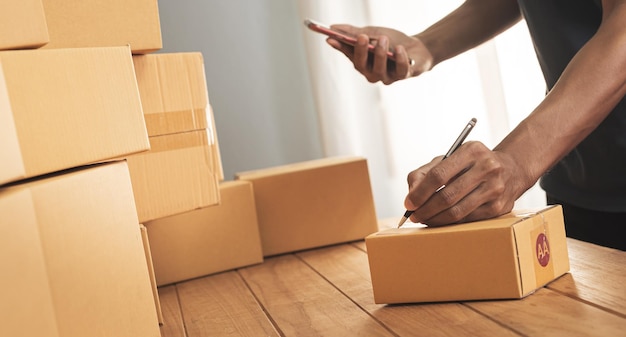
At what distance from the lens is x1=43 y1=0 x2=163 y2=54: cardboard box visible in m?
1.14

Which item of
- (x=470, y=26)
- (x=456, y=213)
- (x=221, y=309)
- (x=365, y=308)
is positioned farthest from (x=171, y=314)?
(x=470, y=26)

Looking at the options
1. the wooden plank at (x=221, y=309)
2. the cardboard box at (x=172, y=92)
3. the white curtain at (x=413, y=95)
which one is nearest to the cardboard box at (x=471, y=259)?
the wooden plank at (x=221, y=309)

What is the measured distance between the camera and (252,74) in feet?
9.44

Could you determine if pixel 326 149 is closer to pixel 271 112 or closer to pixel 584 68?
pixel 271 112

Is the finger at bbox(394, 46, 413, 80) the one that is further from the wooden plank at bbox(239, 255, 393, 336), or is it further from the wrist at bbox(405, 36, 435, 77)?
the wooden plank at bbox(239, 255, 393, 336)

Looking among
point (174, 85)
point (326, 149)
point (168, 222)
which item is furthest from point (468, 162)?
point (326, 149)

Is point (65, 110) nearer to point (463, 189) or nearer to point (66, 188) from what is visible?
point (66, 188)

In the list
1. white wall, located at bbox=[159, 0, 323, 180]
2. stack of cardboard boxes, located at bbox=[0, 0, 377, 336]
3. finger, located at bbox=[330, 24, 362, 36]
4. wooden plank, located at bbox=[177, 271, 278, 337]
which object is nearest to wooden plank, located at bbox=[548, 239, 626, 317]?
wooden plank, located at bbox=[177, 271, 278, 337]

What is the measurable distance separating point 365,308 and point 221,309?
0.26 m

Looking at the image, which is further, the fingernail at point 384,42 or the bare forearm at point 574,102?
the fingernail at point 384,42

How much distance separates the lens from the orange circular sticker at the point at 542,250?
0.92 m

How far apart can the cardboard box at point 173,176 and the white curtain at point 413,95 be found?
59.0 inches

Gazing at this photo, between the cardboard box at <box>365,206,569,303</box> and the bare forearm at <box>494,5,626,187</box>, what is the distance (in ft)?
0.26

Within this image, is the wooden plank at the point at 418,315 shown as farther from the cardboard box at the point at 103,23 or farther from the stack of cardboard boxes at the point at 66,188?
the cardboard box at the point at 103,23
